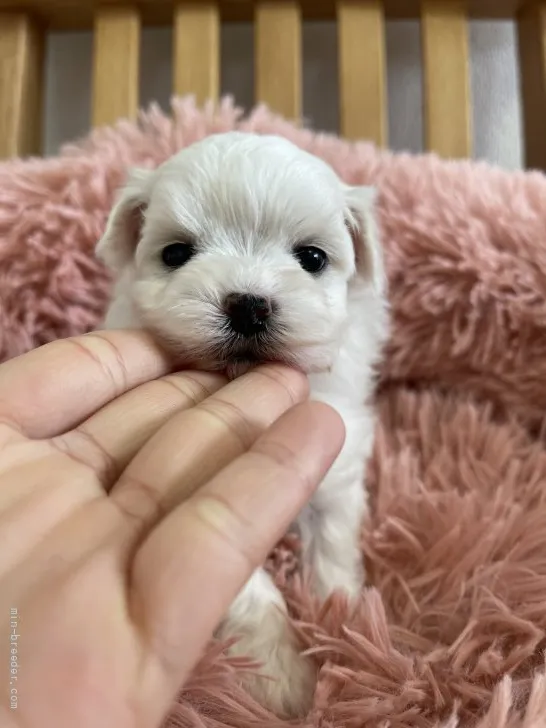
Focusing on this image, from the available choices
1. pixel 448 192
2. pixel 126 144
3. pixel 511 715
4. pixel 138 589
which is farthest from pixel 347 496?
pixel 126 144

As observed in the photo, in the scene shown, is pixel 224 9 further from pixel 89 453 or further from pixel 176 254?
pixel 89 453

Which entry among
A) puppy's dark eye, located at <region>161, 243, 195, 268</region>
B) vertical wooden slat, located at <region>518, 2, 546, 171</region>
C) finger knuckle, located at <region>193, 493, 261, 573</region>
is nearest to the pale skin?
finger knuckle, located at <region>193, 493, 261, 573</region>

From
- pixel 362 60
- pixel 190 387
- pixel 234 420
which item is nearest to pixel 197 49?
pixel 362 60

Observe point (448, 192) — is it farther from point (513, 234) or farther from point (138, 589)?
point (138, 589)

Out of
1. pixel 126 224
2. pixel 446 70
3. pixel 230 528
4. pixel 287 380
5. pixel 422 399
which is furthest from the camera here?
pixel 446 70

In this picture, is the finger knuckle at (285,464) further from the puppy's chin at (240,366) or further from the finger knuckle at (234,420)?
the puppy's chin at (240,366)

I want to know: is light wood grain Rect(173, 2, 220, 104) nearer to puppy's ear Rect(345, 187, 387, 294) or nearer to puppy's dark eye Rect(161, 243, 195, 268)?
puppy's ear Rect(345, 187, 387, 294)

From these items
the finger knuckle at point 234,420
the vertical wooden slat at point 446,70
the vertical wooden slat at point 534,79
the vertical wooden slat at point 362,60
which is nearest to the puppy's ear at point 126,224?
the finger knuckle at point 234,420
